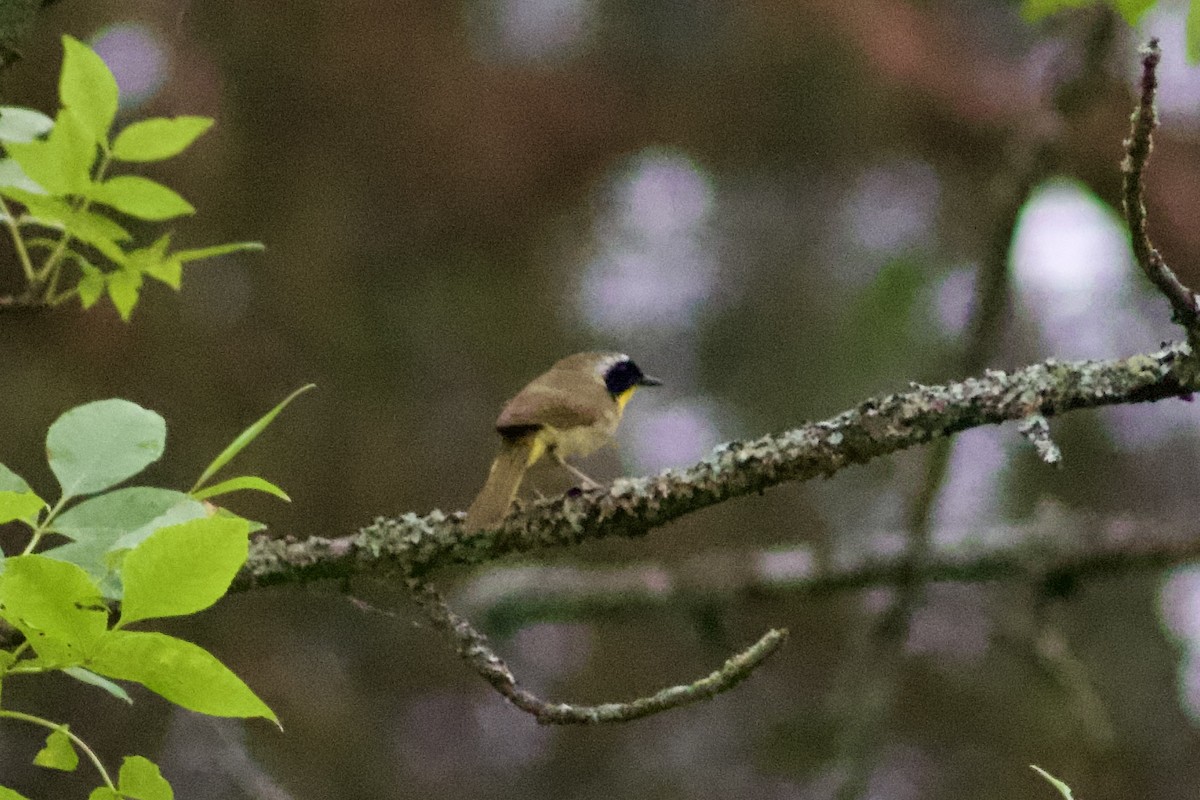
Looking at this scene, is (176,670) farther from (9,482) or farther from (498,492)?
(498,492)

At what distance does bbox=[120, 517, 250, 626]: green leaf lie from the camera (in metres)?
0.39

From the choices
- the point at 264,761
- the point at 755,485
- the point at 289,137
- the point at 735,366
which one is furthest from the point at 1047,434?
the point at 735,366

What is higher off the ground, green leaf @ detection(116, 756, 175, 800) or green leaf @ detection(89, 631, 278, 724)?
green leaf @ detection(89, 631, 278, 724)

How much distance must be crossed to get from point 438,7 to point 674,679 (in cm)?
135

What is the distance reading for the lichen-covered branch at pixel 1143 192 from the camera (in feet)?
1.70

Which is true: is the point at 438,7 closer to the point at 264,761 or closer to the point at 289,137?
the point at 289,137

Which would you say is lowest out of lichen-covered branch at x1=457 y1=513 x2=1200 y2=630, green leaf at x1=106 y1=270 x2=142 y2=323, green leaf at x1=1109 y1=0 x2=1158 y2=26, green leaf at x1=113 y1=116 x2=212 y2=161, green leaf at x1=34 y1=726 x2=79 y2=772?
green leaf at x1=34 y1=726 x2=79 y2=772

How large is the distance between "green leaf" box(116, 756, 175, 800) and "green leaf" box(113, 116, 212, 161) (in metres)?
0.35

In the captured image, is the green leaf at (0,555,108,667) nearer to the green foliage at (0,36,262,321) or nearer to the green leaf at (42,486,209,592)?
the green leaf at (42,486,209,592)

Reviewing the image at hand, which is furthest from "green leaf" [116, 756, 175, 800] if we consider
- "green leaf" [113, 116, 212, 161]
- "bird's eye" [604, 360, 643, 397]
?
"bird's eye" [604, 360, 643, 397]

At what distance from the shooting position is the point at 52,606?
381 millimetres

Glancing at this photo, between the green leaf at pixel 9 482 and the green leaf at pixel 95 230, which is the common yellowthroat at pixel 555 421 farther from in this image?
the green leaf at pixel 9 482

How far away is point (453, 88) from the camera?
2158 mm

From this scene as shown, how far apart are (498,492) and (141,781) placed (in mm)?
434
